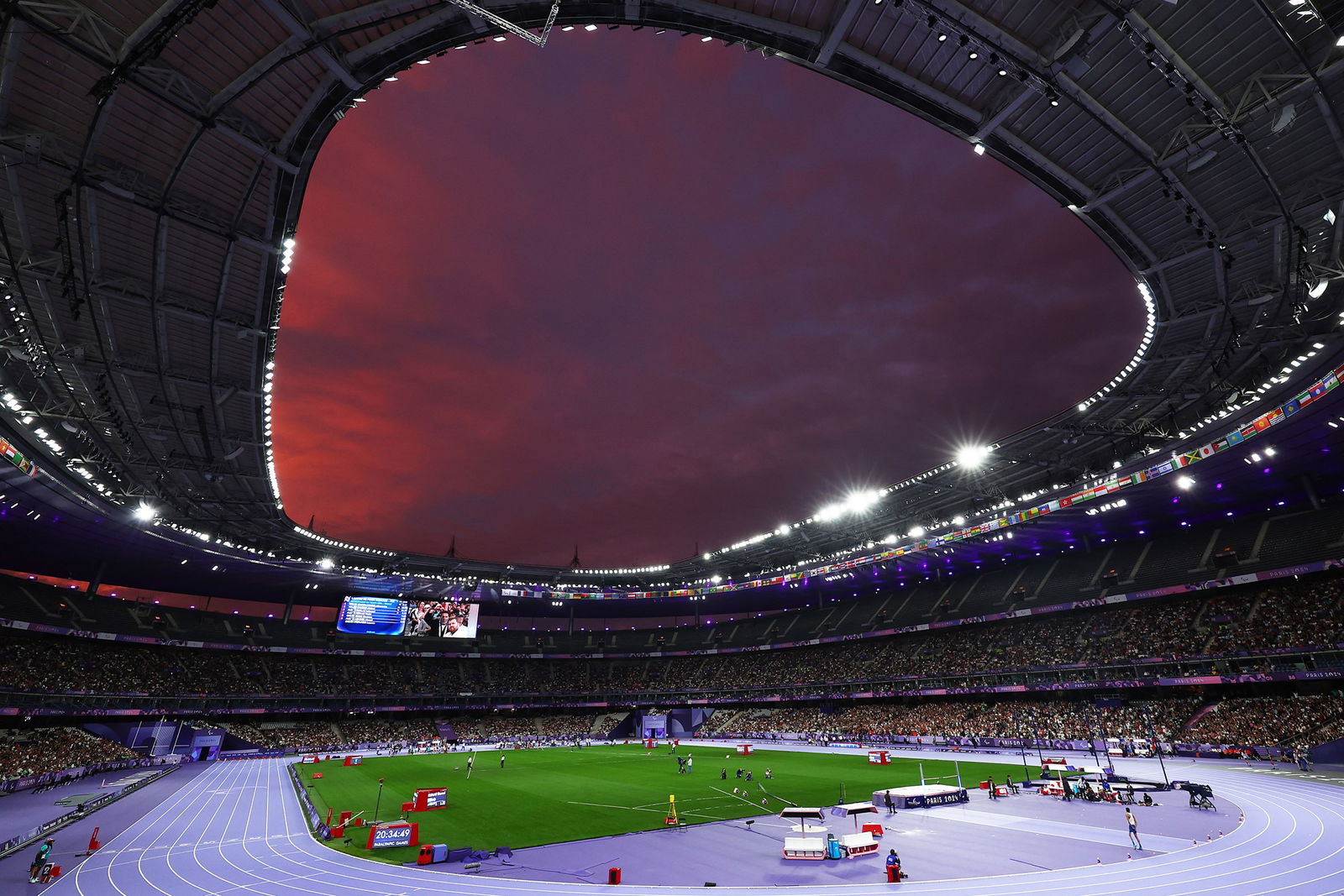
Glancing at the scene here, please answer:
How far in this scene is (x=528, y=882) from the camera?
17672 millimetres

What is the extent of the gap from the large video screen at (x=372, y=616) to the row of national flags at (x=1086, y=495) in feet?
62.6

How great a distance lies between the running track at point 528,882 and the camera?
625 inches

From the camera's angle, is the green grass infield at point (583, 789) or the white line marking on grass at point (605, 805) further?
the white line marking on grass at point (605, 805)

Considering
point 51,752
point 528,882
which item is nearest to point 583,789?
point 528,882

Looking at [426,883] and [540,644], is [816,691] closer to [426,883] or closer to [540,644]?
[540,644]

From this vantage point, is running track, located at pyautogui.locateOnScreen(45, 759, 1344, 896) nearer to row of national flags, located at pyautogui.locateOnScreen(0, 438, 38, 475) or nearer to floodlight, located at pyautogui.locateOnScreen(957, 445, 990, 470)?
row of national flags, located at pyautogui.locateOnScreen(0, 438, 38, 475)

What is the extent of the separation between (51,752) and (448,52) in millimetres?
58428

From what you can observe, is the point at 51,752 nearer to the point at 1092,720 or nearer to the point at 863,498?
the point at 863,498

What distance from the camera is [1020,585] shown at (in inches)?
2547

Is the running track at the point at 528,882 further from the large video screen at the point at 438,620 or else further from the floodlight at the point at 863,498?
the large video screen at the point at 438,620

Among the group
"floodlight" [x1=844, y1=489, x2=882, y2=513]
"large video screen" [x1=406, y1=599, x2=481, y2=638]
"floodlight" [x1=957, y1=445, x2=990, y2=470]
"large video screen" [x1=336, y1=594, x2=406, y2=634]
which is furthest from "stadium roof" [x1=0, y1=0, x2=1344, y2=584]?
"large video screen" [x1=406, y1=599, x2=481, y2=638]

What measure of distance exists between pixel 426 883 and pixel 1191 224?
33275mm

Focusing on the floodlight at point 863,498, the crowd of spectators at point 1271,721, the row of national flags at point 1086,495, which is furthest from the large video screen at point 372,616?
the crowd of spectators at point 1271,721

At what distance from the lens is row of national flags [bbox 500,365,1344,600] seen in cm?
3100
